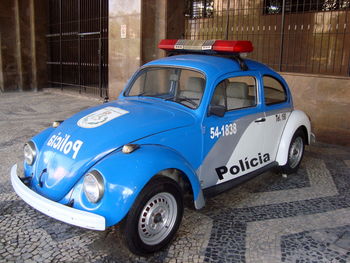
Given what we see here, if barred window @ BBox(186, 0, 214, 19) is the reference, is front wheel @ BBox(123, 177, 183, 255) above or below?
below

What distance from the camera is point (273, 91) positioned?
4684 mm

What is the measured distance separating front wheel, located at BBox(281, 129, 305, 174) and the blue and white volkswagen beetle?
0.34ft

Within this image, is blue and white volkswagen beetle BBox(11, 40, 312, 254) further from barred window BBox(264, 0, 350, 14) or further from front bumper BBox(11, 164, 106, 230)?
barred window BBox(264, 0, 350, 14)

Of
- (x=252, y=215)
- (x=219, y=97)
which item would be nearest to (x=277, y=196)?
(x=252, y=215)

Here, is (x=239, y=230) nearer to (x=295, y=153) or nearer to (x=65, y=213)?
(x=65, y=213)

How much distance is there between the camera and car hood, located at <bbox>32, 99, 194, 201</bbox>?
2953 mm

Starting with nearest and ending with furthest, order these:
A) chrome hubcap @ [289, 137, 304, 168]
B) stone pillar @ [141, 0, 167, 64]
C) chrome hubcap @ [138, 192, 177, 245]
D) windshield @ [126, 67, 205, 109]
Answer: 1. chrome hubcap @ [138, 192, 177, 245]
2. windshield @ [126, 67, 205, 109]
3. chrome hubcap @ [289, 137, 304, 168]
4. stone pillar @ [141, 0, 167, 64]

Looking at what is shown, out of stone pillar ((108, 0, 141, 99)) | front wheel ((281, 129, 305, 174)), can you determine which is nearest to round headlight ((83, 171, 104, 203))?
front wheel ((281, 129, 305, 174))

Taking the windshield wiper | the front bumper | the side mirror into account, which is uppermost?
the windshield wiper

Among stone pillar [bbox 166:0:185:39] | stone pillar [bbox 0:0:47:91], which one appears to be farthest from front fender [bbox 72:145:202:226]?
stone pillar [bbox 0:0:47:91]

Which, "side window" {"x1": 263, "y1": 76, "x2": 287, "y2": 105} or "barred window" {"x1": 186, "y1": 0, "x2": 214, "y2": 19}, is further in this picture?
"barred window" {"x1": 186, "y1": 0, "x2": 214, "y2": 19}

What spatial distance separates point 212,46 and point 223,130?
101 centimetres

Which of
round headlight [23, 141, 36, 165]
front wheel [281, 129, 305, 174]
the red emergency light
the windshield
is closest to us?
round headlight [23, 141, 36, 165]

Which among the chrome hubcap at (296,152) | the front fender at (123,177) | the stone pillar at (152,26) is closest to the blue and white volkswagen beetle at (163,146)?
the front fender at (123,177)
